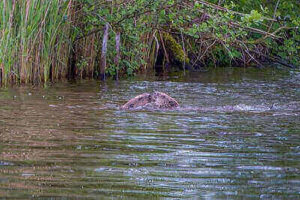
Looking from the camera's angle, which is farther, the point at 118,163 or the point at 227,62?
the point at 227,62

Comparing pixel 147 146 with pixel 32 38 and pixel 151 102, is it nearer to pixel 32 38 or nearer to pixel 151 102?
pixel 151 102

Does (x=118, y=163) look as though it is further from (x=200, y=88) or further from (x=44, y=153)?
(x=200, y=88)

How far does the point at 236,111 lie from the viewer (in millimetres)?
9516

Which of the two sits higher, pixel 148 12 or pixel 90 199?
pixel 148 12

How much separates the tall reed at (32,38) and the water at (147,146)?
28.5 inches

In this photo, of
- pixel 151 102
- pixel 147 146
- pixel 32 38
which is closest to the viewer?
pixel 147 146

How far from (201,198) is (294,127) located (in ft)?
12.0

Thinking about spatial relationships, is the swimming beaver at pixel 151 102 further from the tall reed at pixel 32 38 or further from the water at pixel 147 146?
the tall reed at pixel 32 38

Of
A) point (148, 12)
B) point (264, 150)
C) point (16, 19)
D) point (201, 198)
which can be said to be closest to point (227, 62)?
point (148, 12)

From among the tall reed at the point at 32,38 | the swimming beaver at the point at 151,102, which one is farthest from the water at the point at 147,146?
the tall reed at the point at 32,38

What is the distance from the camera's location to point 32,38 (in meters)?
12.4

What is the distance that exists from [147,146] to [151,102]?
122 inches

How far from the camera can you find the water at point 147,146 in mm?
5004

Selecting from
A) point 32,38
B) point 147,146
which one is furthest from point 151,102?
point 32,38
